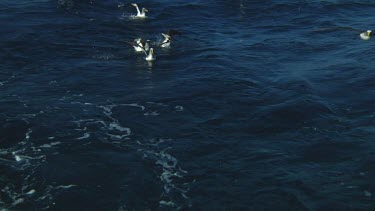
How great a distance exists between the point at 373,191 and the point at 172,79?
19941 mm

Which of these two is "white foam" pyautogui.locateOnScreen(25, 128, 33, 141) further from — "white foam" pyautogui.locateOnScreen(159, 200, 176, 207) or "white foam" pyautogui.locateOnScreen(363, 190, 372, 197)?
"white foam" pyautogui.locateOnScreen(363, 190, 372, 197)

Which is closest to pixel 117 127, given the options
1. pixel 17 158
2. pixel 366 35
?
pixel 17 158

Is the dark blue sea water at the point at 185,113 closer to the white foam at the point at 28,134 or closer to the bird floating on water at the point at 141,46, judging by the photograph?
the white foam at the point at 28,134

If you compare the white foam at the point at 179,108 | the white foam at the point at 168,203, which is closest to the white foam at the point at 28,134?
the white foam at the point at 179,108

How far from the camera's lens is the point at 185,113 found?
40.4 m

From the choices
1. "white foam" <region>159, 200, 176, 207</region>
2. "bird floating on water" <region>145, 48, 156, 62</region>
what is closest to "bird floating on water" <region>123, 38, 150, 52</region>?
"bird floating on water" <region>145, 48, 156, 62</region>

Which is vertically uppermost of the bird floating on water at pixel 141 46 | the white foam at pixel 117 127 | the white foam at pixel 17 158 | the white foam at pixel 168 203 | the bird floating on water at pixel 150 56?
the bird floating on water at pixel 141 46

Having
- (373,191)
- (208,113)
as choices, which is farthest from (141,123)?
(373,191)

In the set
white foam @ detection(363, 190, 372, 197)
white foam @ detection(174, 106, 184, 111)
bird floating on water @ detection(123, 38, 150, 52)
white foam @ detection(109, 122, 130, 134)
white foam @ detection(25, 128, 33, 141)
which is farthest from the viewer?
bird floating on water @ detection(123, 38, 150, 52)

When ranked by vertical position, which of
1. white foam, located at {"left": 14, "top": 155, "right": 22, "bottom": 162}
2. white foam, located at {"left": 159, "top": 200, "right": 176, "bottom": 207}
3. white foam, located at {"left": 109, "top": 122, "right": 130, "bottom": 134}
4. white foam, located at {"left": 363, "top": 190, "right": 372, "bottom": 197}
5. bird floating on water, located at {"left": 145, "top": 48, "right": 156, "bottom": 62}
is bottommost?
white foam, located at {"left": 159, "top": 200, "right": 176, "bottom": 207}

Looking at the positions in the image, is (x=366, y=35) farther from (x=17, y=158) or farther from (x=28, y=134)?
(x=17, y=158)

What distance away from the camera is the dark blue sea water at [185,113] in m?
31.5

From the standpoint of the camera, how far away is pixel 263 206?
30.2 m

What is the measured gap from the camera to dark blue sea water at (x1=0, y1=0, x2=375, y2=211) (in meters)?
31.5
